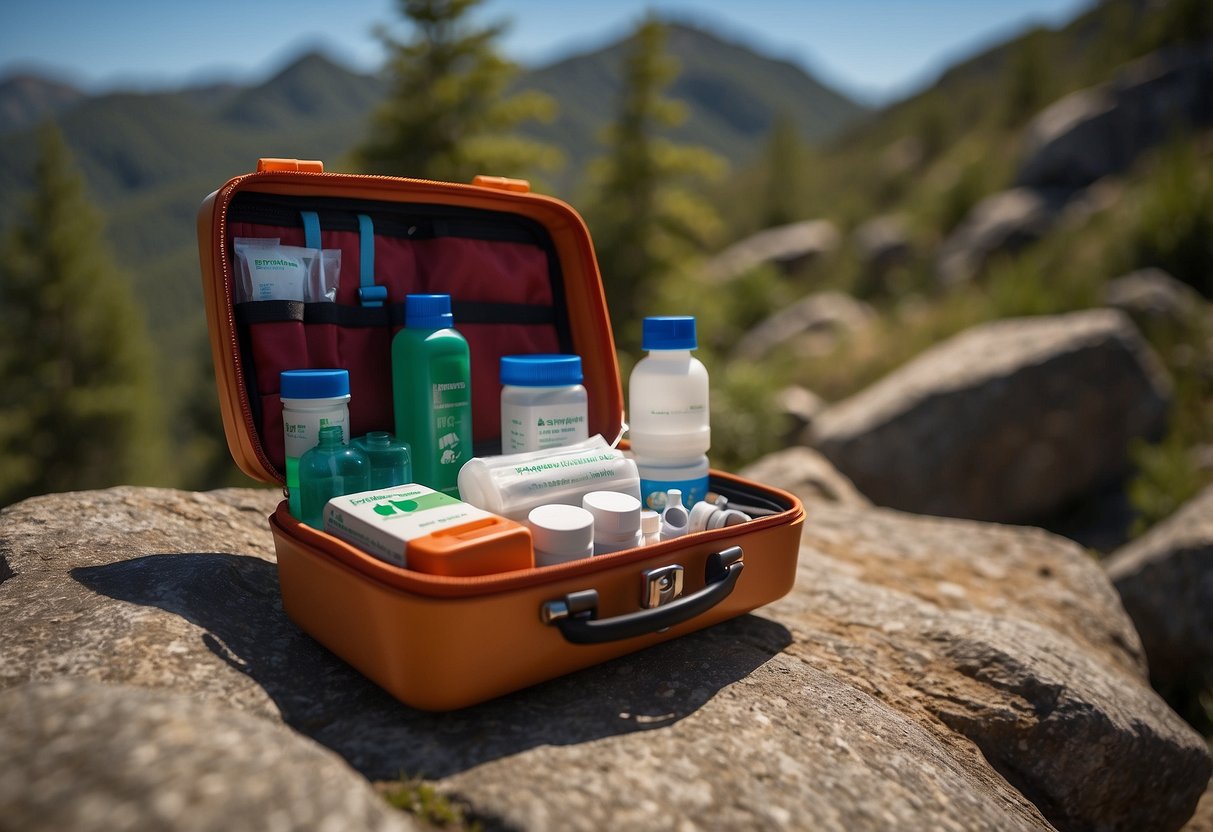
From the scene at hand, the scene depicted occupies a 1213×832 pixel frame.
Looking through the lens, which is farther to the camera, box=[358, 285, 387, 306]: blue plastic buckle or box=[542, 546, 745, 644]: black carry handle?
box=[358, 285, 387, 306]: blue plastic buckle

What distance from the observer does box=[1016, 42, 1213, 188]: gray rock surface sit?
15.3m

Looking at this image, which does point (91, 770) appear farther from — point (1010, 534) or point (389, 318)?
point (1010, 534)

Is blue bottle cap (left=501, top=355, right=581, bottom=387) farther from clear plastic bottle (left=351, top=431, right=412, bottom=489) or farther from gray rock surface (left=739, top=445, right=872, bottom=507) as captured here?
gray rock surface (left=739, top=445, right=872, bottom=507)

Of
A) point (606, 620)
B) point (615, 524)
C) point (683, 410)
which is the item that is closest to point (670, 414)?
point (683, 410)

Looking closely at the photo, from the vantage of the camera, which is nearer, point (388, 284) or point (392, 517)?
point (392, 517)

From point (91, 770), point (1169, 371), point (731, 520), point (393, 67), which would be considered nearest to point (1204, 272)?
point (1169, 371)

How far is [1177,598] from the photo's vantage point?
3262mm

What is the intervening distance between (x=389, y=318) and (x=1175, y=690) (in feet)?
11.7

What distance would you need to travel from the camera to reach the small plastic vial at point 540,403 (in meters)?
2.19

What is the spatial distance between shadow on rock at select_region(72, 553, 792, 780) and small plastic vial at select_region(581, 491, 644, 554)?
313mm

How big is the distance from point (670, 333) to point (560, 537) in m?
0.79

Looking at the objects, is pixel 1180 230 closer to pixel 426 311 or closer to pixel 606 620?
pixel 426 311

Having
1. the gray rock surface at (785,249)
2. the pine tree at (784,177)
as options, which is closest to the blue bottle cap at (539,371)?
the gray rock surface at (785,249)

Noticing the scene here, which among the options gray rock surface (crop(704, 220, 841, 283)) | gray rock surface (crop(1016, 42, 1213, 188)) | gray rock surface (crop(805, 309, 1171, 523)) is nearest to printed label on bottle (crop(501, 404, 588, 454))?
gray rock surface (crop(805, 309, 1171, 523))
